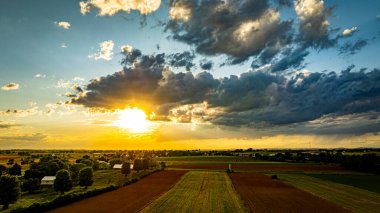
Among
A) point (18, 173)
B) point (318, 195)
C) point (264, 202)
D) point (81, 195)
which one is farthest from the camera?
point (18, 173)

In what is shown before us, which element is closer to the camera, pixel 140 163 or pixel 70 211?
pixel 70 211

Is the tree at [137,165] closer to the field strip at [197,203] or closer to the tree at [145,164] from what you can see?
the tree at [145,164]

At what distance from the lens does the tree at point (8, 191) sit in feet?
174

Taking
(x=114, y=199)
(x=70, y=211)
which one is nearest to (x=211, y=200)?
(x=114, y=199)

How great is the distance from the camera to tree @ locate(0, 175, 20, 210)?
53031mm

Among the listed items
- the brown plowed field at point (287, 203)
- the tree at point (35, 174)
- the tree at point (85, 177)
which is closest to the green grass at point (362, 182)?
the brown plowed field at point (287, 203)

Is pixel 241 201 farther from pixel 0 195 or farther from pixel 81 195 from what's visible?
pixel 0 195

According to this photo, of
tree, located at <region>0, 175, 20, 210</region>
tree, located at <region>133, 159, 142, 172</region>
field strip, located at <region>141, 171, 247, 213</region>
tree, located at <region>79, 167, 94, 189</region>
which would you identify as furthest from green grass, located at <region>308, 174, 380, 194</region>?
tree, located at <region>0, 175, 20, 210</region>

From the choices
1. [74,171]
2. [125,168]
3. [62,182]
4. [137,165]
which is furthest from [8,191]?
[137,165]

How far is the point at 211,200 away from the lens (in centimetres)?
5316

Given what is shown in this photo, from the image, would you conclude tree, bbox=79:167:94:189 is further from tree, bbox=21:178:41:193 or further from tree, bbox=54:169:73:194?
tree, bbox=21:178:41:193

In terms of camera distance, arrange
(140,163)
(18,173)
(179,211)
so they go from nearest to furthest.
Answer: (179,211), (18,173), (140,163)

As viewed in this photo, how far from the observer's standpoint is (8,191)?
5344 centimetres

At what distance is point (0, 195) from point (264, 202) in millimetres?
43219
